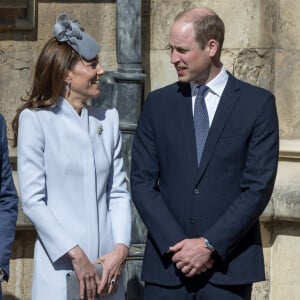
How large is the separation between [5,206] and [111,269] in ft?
1.78

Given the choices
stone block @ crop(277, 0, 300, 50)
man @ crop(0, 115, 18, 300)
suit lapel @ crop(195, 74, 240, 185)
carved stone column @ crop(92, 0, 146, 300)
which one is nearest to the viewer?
man @ crop(0, 115, 18, 300)

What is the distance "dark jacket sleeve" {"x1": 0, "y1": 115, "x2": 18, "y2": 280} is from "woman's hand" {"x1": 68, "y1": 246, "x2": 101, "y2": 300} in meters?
0.30

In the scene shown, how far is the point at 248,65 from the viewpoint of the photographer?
6684mm

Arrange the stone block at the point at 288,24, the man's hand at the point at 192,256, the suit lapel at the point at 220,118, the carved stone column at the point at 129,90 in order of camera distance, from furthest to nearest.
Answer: the stone block at the point at 288,24, the carved stone column at the point at 129,90, the suit lapel at the point at 220,118, the man's hand at the point at 192,256

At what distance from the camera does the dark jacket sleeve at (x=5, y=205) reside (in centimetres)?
482

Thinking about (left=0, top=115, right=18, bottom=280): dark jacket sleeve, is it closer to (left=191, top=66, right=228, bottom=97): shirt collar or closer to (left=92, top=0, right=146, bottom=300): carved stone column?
(left=191, top=66, right=228, bottom=97): shirt collar

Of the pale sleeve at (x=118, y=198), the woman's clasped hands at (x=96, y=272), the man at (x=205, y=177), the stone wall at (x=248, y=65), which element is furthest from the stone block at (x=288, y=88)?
the woman's clasped hands at (x=96, y=272)

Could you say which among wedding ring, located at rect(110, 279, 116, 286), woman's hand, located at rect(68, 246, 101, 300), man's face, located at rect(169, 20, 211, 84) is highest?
man's face, located at rect(169, 20, 211, 84)

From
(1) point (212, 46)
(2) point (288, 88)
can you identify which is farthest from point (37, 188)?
(2) point (288, 88)

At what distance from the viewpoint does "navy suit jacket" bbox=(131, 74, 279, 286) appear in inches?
199

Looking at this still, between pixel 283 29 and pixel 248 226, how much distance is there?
6.56ft

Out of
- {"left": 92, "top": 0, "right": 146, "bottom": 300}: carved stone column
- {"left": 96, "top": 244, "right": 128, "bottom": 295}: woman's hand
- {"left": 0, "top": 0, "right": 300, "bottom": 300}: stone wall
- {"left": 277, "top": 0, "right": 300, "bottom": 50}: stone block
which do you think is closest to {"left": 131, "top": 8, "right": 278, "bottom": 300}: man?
{"left": 96, "top": 244, "right": 128, "bottom": 295}: woman's hand

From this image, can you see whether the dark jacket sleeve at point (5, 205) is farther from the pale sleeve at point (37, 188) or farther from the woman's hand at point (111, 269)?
the woman's hand at point (111, 269)

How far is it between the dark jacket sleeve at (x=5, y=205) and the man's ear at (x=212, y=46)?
919 millimetres
